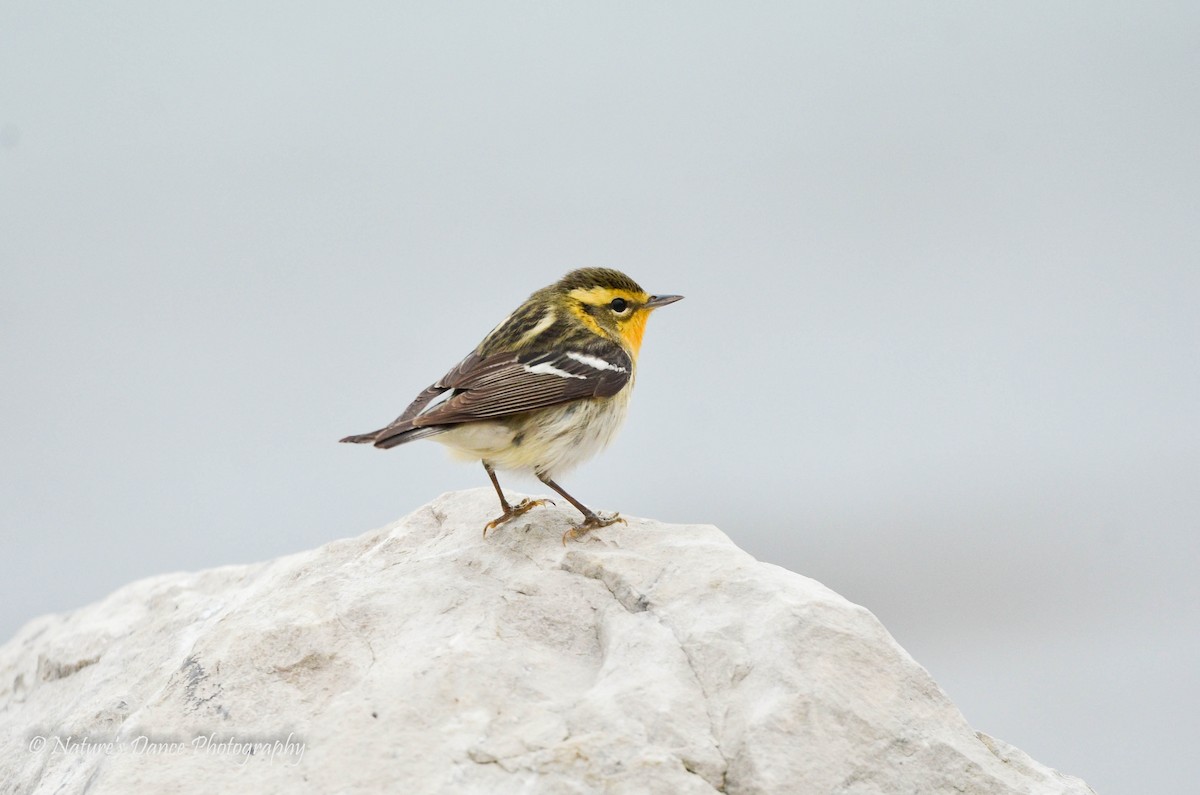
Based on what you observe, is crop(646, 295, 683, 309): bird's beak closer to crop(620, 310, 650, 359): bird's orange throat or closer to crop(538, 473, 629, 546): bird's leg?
crop(620, 310, 650, 359): bird's orange throat

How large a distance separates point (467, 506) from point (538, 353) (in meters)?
0.90

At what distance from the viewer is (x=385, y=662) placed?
4496mm

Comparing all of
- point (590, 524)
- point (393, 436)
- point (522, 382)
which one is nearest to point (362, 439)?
point (393, 436)

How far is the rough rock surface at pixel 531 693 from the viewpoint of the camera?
157 inches

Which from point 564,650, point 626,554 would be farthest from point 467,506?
point 564,650

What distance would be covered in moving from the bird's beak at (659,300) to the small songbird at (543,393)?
131 mm

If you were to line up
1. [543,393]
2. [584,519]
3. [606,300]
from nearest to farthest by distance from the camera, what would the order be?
[543,393] < [584,519] < [606,300]

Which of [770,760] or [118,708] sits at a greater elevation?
[770,760]

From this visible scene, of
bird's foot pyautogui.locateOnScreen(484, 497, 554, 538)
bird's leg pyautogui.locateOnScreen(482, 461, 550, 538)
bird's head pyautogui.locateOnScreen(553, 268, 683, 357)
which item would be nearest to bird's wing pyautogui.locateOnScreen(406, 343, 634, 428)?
bird's head pyautogui.locateOnScreen(553, 268, 683, 357)

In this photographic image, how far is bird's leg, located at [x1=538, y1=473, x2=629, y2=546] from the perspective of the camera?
562cm

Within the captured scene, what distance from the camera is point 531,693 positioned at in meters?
4.25

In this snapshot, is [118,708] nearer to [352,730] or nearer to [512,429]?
[352,730]

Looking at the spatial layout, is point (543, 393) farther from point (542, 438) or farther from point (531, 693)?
point (531, 693)

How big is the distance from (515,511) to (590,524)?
0.44 meters
